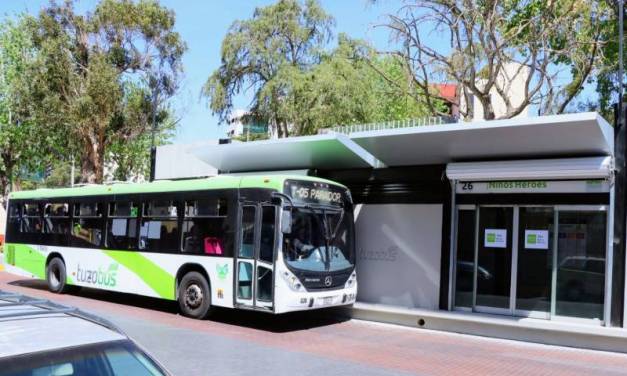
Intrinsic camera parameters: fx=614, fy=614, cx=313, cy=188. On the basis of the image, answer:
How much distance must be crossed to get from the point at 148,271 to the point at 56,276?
4223mm

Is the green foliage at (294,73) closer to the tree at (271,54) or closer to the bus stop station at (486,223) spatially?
the tree at (271,54)

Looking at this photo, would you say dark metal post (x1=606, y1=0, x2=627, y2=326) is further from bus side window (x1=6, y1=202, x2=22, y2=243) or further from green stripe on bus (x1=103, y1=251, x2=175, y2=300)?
bus side window (x1=6, y1=202, x2=22, y2=243)

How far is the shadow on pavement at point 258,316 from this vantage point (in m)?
12.7

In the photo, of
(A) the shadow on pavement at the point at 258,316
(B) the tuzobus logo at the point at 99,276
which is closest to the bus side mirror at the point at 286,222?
(A) the shadow on pavement at the point at 258,316

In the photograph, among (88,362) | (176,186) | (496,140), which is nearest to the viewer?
(88,362)

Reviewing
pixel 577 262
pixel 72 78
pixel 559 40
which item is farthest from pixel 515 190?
pixel 72 78

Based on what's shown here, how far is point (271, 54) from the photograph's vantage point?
2583cm

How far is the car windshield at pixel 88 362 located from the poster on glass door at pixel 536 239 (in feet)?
36.0

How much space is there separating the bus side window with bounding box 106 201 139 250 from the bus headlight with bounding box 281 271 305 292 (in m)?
4.91

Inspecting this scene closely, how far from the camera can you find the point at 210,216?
511 inches

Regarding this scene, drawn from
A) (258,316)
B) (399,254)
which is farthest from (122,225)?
(399,254)

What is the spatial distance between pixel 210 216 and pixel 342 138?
3271 millimetres

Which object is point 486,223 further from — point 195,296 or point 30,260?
point 30,260

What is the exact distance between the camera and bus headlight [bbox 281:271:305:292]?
11484mm
